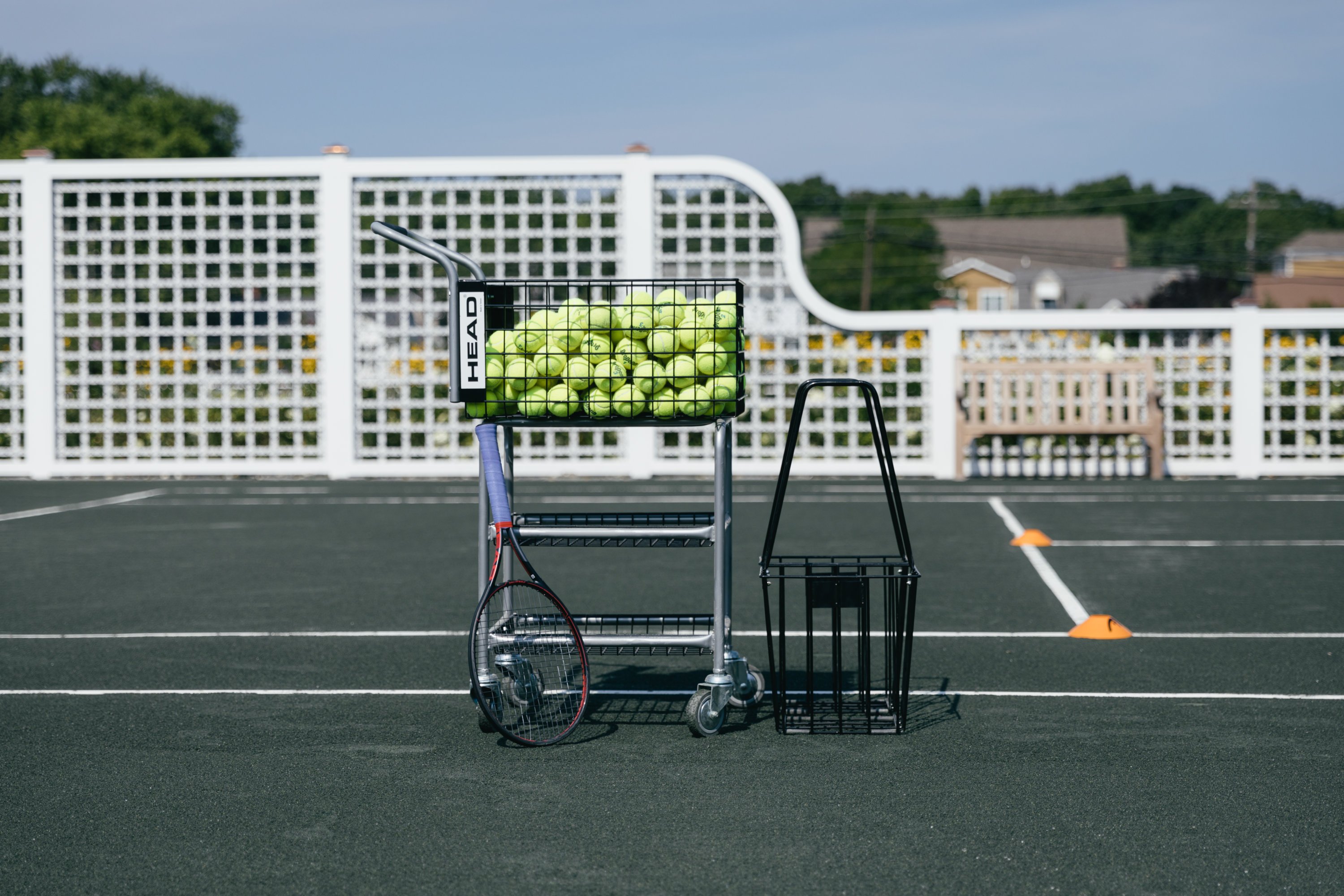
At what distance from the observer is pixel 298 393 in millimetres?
17766

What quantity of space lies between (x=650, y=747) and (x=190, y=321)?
1455 centimetres

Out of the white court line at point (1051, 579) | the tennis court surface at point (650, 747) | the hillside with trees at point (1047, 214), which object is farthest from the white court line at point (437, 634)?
the hillside with trees at point (1047, 214)

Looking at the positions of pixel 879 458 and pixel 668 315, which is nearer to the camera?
pixel 879 458

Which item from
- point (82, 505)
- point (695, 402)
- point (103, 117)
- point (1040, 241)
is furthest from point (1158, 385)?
point (1040, 241)

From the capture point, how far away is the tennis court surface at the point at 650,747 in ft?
12.8

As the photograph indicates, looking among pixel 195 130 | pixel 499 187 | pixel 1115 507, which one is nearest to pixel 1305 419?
pixel 1115 507

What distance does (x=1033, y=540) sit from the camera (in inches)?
431

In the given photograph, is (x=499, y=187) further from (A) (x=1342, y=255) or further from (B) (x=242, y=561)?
(A) (x=1342, y=255)

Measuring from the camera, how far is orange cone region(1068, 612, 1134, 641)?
7164 mm

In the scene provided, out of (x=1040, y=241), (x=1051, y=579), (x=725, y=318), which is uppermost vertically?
(x=1040, y=241)

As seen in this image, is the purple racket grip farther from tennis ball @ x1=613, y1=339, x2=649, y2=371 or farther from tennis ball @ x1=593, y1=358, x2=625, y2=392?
tennis ball @ x1=613, y1=339, x2=649, y2=371

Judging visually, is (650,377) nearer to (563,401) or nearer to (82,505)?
(563,401)

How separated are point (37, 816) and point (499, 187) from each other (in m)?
13.9

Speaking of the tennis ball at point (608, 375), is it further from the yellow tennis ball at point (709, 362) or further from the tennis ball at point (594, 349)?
the yellow tennis ball at point (709, 362)
